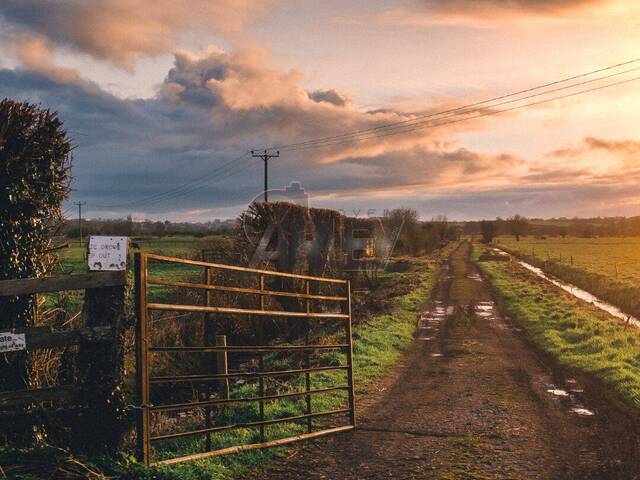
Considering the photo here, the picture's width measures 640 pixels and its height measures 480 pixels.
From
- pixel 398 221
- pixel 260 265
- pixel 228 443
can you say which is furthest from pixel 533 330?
pixel 398 221

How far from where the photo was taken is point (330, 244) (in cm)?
2786

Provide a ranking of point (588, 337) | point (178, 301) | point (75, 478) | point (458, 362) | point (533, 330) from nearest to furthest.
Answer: point (75, 478)
point (458, 362)
point (588, 337)
point (533, 330)
point (178, 301)

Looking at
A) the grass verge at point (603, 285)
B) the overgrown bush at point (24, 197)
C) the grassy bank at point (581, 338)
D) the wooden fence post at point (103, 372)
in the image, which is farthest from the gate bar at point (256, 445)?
the grass verge at point (603, 285)

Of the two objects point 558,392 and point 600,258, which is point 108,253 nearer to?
point 558,392

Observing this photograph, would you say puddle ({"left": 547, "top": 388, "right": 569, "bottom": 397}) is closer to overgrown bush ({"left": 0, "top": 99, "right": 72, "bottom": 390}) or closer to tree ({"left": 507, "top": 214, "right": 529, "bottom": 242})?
overgrown bush ({"left": 0, "top": 99, "right": 72, "bottom": 390})

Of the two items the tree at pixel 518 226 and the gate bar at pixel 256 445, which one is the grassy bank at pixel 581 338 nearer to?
the gate bar at pixel 256 445

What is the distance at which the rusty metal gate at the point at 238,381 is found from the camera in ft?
20.5

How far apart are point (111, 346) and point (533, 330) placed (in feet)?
55.7

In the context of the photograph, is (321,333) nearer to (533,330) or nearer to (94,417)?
(533,330)

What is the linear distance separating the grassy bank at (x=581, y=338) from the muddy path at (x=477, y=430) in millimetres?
787

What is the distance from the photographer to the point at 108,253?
19.7 ft

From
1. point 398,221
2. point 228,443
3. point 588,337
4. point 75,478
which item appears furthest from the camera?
point 398,221

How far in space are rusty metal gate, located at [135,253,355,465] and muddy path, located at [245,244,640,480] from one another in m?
0.63

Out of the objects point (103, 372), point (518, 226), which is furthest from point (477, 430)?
point (518, 226)
